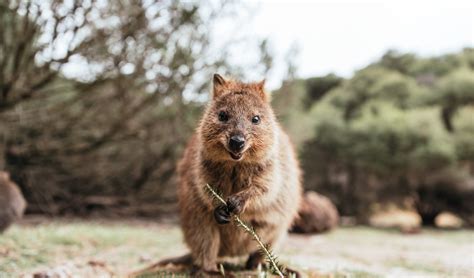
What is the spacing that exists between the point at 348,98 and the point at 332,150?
1899mm

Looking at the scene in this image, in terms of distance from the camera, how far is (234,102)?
3.35 m

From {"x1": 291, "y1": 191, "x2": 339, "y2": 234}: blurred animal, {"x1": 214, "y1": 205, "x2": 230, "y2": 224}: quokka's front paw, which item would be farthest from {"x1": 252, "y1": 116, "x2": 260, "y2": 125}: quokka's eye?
{"x1": 291, "y1": 191, "x2": 339, "y2": 234}: blurred animal

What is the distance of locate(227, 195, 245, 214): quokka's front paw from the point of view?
10.0ft

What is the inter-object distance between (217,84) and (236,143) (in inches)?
36.2

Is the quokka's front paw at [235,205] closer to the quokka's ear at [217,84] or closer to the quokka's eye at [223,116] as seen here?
the quokka's eye at [223,116]

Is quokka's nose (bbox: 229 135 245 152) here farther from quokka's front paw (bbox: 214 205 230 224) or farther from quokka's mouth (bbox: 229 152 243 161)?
quokka's front paw (bbox: 214 205 230 224)

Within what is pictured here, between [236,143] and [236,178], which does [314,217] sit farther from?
[236,143]

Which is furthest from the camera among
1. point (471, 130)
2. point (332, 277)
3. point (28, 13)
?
point (471, 130)

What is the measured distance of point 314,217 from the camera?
931 cm

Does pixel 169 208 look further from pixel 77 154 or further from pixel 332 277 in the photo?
pixel 332 277

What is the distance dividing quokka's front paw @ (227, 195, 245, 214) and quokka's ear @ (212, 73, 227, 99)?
3.25 ft

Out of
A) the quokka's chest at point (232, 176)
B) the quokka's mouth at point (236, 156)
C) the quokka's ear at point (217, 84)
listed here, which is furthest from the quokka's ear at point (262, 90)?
the quokka's mouth at point (236, 156)

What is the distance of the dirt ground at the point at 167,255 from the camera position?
12.7 ft

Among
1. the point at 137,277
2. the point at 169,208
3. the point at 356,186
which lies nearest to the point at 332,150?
the point at 356,186
